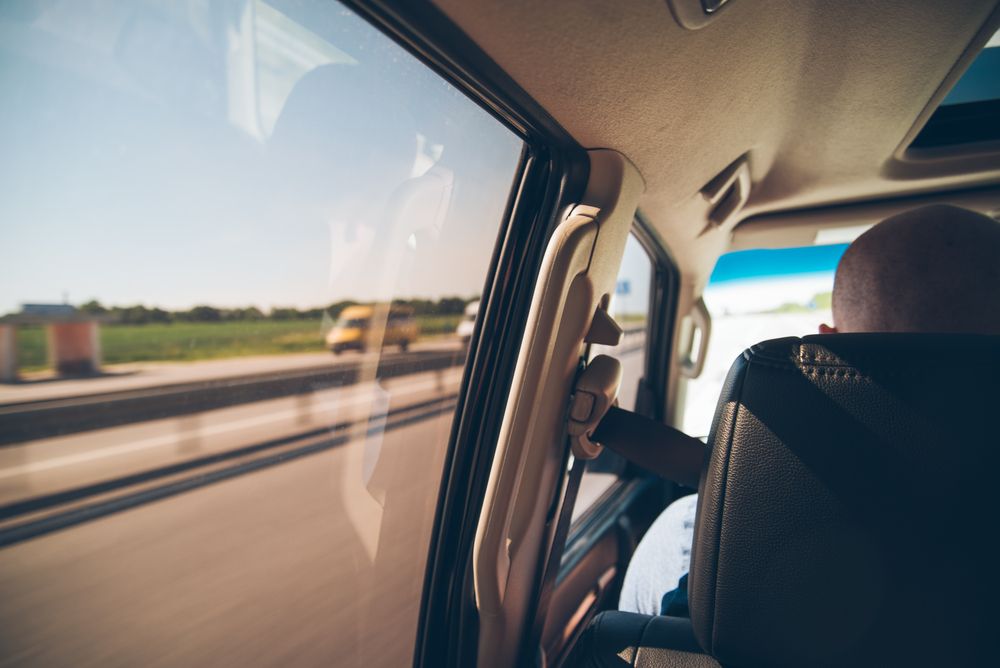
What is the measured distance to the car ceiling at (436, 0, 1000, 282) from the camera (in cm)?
109

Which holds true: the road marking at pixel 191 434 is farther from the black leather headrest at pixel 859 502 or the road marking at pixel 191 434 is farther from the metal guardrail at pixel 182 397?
the black leather headrest at pixel 859 502

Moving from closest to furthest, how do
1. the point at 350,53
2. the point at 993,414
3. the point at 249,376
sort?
the point at 993,414 < the point at 350,53 < the point at 249,376

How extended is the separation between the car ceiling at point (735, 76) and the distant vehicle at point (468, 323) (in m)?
0.64

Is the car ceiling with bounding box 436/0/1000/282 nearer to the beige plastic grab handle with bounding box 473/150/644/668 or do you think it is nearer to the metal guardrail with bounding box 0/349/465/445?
the beige plastic grab handle with bounding box 473/150/644/668

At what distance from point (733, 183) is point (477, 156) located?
138 centimetres

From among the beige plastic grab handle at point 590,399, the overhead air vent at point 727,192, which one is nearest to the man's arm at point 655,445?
the beige plastic grab handle at point 590,399

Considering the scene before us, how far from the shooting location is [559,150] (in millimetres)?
1575

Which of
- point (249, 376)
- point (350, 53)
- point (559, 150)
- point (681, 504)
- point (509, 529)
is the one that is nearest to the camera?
point (350, 53)

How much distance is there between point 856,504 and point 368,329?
1.24m

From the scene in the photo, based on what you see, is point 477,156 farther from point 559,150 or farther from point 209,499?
point 209,499

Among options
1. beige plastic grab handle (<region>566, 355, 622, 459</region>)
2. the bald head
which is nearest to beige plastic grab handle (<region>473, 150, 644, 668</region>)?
beige plastic grab handle (<region>566, 355, 622, 459</region>)

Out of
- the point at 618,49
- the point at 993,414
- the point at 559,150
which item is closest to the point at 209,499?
the point at 559,150

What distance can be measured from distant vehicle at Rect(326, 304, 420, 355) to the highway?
0.34 feet

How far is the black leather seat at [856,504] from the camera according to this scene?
78 centimetres
